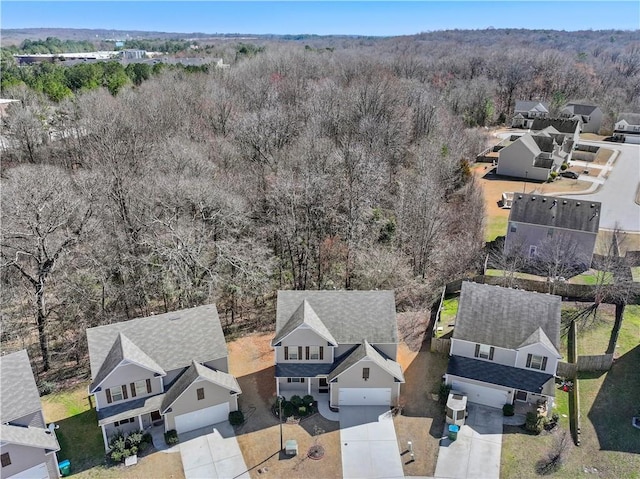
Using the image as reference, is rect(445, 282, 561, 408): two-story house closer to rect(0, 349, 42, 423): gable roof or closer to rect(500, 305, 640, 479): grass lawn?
rect(500, 305, 640, 479): grass lawn

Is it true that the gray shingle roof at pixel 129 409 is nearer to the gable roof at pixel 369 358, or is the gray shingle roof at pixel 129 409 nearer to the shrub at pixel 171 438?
the shrub at pixel 171 438

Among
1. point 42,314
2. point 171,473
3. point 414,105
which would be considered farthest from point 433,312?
point 414,105

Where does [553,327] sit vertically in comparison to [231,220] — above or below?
below

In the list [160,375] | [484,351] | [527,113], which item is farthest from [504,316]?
[527,113]

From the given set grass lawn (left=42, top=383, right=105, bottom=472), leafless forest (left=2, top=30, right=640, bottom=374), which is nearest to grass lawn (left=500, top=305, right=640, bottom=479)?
leafless forest (left=2, top=30, right=640, bottom=374)

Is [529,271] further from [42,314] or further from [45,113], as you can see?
[45,113]

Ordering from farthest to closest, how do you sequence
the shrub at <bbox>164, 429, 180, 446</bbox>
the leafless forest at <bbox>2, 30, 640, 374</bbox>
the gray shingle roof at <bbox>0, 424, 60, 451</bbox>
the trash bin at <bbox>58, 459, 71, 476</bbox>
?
the leafless forest at <bbox>2, 30, 640, 374</bbox> → the shrub at <bbox>164, 429, 180, 446</bbox> → the trash bin at <bbox>58, 459, 71, 476</bbox> → the gray shingle roof at <bbox>0, 424, 60, 451</bbox>

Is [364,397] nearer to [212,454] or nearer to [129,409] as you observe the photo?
[212,454]
